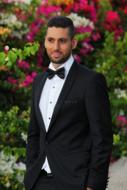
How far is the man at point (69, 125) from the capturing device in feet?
15.4

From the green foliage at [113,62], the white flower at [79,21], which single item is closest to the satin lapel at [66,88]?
the green foliage at [113,62]

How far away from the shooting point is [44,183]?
486 cm

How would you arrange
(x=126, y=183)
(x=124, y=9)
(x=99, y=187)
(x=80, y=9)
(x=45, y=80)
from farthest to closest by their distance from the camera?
(x=124, y=9)
(x=80, y=9)
(x=126, y=183)
(x=45, y=80)
(x=99, y=187)

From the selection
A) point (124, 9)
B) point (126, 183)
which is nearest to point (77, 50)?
point (124, 9)

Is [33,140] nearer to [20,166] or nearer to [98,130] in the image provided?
[98,130]

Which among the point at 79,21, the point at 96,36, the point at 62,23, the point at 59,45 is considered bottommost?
the point at 96,36

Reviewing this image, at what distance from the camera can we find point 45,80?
199 inches

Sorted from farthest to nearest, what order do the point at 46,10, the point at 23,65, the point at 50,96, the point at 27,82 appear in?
the point at 46,10 < the point at 23,65 < the point at 27,82 < the point at 50,96

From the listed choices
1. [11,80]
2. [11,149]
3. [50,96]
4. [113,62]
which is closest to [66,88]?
[50,96]

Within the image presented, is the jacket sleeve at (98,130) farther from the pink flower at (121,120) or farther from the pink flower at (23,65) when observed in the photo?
the pink flower at (121,120)

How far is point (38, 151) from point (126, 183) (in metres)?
2.67

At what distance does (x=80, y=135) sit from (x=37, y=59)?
235 inches

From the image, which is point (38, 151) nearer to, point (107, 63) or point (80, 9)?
point (107, 63)

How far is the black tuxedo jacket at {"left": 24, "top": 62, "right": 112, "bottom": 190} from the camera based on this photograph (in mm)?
4691
